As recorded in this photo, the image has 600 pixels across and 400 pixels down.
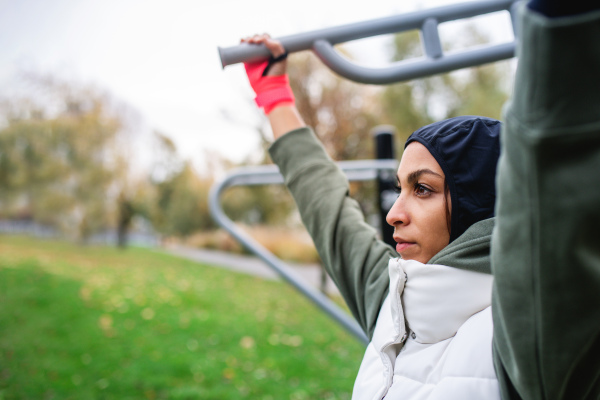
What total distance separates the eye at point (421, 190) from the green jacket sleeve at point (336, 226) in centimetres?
26

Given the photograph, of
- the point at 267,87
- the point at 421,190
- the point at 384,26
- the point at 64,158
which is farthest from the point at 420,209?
Result: the point at 64,158

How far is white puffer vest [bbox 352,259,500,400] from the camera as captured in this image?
68cm

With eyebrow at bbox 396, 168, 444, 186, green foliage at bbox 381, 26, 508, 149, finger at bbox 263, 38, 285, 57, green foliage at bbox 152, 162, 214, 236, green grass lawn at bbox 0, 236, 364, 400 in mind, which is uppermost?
finger at bbox 263, 38, 285, 57

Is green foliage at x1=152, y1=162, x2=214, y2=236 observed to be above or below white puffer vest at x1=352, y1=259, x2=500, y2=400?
below

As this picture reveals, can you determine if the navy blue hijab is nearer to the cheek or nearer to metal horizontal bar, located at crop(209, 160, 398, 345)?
the cheek

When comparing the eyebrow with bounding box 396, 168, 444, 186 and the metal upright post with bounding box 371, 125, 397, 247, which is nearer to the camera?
the eyebrow with bounding box 396, 168, 444, 186

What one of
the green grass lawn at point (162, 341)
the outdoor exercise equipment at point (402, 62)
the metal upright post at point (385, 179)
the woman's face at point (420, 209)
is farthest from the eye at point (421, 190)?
the green grass lawn at point (162, 341)

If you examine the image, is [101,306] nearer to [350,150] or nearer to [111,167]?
[350,150]

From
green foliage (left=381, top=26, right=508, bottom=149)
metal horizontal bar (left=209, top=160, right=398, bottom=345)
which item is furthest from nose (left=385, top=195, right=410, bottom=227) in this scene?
green foliage (left=381, top=26, right=508, bottom=149)

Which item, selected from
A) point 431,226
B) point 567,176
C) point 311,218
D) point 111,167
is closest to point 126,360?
point 311,218

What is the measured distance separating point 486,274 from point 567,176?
0.99 feet

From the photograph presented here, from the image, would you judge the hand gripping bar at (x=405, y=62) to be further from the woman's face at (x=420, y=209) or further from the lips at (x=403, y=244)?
the lips at (x=403, y=244)

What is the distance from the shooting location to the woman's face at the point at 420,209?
2.60ft

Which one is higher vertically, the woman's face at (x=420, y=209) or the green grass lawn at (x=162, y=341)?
the woman's face at (x=420, y=209)
